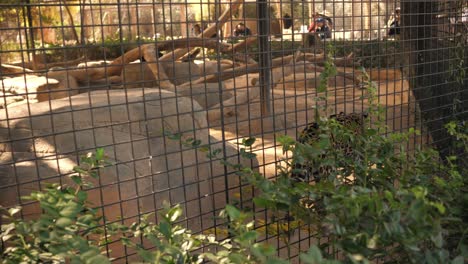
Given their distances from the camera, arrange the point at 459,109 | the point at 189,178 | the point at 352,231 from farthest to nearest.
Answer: the point at 459,109 < the point at 189,178 < the point at 352,231

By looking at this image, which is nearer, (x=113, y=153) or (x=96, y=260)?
(x=96, y=260)

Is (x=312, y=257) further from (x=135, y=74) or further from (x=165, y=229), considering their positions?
(x=135, y=74)

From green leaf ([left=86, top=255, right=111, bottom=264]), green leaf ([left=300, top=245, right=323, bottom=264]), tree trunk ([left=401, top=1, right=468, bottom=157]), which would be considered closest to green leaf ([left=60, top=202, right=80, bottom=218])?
green leaf ([left=86, top=255, right=111, bottom=264])

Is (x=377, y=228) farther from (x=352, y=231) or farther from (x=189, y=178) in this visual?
(x=189, y=178)

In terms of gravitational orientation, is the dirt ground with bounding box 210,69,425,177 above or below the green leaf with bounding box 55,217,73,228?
below

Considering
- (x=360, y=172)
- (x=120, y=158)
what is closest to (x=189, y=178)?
(x=120, y=158)

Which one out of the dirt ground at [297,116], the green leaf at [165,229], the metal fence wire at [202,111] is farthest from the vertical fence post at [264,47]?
the green leaf at [165,229]

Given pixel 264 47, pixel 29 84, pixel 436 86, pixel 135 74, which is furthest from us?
pixel 135 74

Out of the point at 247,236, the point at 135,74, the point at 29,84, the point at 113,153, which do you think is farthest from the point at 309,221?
the point at 135,74

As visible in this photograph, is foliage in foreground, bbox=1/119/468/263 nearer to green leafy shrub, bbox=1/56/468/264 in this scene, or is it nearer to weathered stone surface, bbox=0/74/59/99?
green leafy shrub, bbox=1/56/468/264

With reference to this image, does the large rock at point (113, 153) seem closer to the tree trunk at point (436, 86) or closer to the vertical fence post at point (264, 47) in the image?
the vertical fence post at point (264, 47)

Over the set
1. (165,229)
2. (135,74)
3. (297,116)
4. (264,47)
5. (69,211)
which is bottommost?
(297,116)

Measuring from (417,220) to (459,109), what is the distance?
279 centimetres

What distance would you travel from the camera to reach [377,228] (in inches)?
62.0
